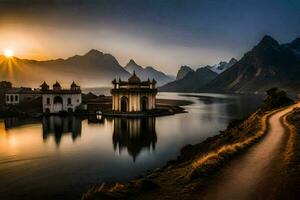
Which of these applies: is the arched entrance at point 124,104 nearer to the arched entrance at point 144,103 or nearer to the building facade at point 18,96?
the arched entrance at point 144,103

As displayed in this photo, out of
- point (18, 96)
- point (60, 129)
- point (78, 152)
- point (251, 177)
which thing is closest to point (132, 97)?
point (60, 129)

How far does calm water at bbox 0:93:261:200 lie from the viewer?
28609mm

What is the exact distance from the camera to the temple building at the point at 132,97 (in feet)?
292

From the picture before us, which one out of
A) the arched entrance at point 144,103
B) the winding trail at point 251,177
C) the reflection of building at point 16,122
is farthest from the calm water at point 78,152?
the arched entrance at point 144,103

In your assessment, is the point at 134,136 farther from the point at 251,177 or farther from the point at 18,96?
the point at 18,96

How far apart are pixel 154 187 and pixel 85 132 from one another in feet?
150

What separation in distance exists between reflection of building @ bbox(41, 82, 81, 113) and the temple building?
47.4 ft

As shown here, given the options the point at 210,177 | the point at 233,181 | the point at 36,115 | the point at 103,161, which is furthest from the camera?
the point at 36,115

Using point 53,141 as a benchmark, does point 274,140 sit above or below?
above

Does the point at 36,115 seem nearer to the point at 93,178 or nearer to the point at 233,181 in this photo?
the point at 93,178

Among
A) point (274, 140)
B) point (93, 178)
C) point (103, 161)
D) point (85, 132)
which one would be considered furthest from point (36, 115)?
point (274, 140)

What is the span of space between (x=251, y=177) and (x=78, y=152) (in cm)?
3147

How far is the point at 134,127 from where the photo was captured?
217ft

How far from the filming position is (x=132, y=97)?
89.1 m
